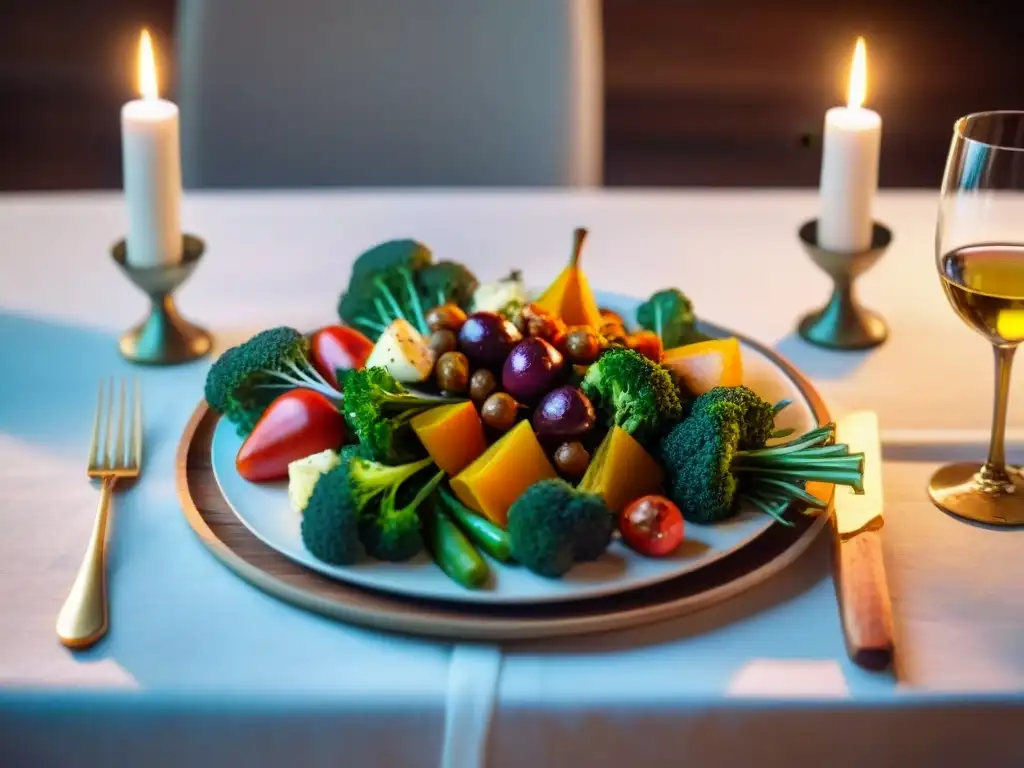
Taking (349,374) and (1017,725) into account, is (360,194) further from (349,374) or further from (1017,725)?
(1017,725)

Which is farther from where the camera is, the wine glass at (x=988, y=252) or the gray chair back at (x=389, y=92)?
the gray chair back at (x=389, y=92)

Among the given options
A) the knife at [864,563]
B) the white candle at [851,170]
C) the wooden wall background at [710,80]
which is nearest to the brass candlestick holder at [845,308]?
the white candle at [851,170]

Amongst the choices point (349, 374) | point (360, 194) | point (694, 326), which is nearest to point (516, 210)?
point (360, 194)

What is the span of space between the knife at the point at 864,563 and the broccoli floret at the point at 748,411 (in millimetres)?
74

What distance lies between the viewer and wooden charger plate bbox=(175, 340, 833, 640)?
0.81 metres

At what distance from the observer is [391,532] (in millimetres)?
836

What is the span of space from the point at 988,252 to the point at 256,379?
1.87 ft

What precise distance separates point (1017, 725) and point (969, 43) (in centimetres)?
380

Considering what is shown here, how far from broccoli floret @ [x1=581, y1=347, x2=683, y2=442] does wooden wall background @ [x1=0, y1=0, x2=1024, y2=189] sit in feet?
8.83

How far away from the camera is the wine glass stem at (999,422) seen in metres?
0.99

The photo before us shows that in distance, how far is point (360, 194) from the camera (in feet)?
5.16

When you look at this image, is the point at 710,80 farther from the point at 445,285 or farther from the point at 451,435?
the point at 451,435

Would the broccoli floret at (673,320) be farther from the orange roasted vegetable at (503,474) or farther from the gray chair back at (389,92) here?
the gray chair back at (389,92)

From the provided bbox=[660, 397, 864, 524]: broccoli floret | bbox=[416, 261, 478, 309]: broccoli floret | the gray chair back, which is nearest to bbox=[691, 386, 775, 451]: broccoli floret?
bbox=[660, 397, 864, 524]: broccoli floret
